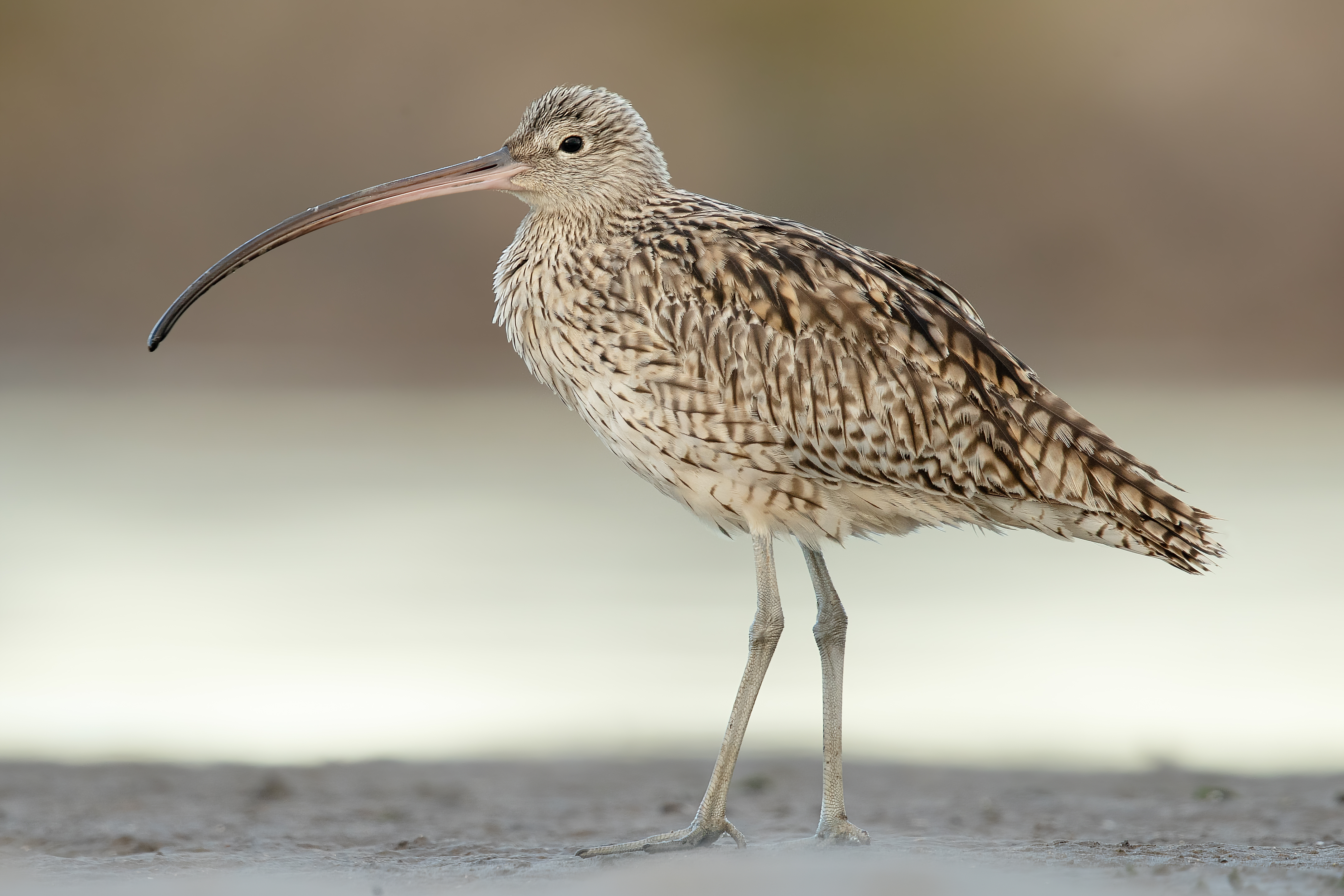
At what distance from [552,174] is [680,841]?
2.76 m

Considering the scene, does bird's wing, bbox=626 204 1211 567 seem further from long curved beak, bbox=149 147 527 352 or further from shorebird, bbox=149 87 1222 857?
long curved beak, bbox=149 147 527 352

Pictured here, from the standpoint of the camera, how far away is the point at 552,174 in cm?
748

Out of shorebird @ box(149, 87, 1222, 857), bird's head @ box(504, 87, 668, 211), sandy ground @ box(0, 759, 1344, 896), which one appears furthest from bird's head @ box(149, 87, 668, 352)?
sandy ground @ box(0, 759, 1344, 896)

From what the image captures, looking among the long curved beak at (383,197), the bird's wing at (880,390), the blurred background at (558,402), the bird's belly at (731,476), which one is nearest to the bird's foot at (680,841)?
the bird's belly at (731,476)

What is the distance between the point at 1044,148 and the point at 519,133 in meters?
19.5

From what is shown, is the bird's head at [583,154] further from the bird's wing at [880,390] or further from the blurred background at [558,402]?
the blurred background at [558,402]

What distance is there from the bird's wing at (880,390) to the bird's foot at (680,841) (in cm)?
140

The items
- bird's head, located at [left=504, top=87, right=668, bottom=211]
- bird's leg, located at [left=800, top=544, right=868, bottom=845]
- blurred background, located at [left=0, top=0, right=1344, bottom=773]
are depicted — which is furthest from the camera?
blurred background, located at [left=0, top=0, right=1344, bottom=773]

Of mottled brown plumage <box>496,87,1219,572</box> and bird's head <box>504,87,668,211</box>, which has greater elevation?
bird's head <box>504,87,668,211</box>

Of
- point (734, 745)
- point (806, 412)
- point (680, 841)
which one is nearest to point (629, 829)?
point (680, 841)

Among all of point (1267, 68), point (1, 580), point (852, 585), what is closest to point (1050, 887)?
point (852, 585)

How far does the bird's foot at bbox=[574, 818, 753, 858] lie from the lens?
6.79 m

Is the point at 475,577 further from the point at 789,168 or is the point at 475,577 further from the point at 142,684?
the point at 789,168

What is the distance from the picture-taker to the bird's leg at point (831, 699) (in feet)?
22.7
